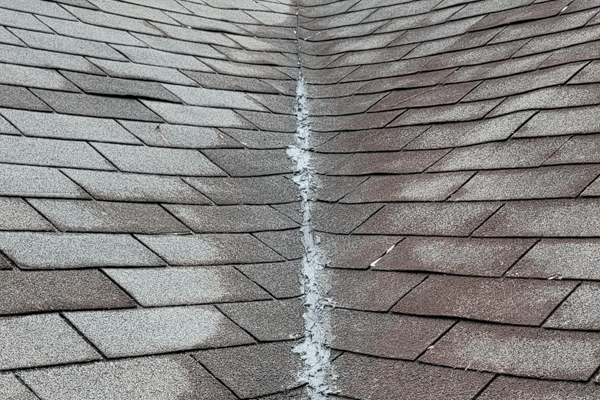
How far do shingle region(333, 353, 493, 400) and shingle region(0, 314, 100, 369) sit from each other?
717 millimetres

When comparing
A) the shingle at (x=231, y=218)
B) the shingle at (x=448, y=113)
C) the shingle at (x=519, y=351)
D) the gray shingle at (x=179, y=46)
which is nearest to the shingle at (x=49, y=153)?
the shingle at (x=231, y=218)

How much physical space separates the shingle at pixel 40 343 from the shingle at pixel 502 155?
62.0 inches

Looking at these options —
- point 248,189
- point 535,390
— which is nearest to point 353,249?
point 248,189

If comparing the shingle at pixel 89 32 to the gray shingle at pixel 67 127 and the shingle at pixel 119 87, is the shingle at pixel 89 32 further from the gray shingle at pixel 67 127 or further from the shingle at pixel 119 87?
the gray shingle at pixel 67 127

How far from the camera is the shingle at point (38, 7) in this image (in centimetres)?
394

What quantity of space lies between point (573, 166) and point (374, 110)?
1299mm

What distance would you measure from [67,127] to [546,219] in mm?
1840

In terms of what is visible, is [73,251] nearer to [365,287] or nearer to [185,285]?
[185,285]

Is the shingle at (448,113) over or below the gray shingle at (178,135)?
below

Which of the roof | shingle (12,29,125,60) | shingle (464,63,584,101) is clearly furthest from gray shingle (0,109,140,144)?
shingle (464,63,584,101)

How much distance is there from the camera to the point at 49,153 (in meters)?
2.91

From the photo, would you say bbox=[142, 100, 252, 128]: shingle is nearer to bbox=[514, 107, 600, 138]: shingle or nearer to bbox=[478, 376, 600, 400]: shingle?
bbox=[514, 107, 600, 138]: shingle

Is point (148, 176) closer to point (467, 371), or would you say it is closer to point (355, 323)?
point (355, 323)

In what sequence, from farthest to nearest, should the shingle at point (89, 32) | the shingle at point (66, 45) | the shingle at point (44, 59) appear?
the shingle at point (89, 32) < the shingle at point (66, 45) < the shingle at point (44, 59)
